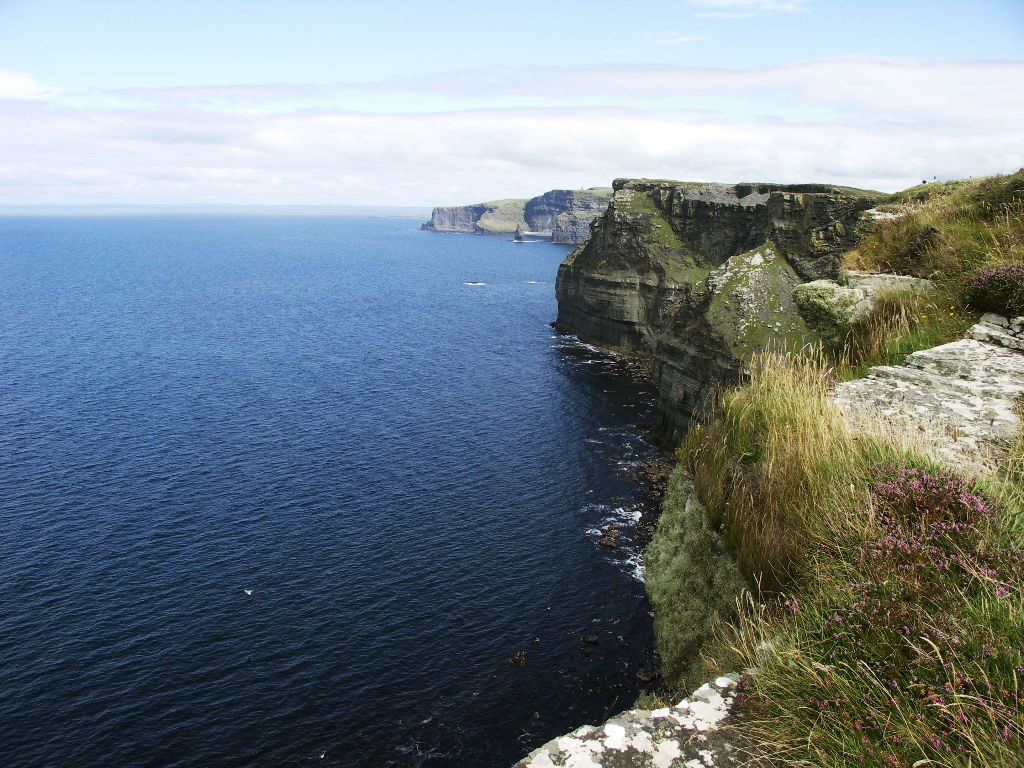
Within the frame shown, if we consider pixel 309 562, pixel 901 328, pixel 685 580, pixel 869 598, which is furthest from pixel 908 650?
pixel 309 562

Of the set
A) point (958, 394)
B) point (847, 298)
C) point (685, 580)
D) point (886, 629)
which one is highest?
point (847, 298)

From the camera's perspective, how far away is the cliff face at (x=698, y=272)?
56438 mm

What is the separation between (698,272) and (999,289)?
7833 centimetres

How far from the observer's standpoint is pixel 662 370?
63594 mm

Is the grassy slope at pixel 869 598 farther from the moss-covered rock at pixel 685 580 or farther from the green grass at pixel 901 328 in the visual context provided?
the moss-covered rock at pixel 685 580

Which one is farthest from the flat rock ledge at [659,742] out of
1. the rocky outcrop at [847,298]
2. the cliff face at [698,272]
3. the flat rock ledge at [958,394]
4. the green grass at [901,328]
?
the cliff face at [698,272]

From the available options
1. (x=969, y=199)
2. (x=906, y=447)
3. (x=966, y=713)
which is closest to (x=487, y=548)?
(x=969, y=199)

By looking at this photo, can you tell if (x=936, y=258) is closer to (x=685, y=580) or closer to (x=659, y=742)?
(x=685, y=580)

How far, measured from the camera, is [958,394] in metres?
13.7

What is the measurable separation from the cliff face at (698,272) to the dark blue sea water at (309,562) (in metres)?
10.4

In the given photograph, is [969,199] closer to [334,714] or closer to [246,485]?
[334,714]

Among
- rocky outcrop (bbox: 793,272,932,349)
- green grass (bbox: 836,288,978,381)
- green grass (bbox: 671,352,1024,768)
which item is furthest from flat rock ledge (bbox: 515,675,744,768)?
rocky outcrop (bbox: 793,272,932,349)

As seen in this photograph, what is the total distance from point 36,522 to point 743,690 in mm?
52166

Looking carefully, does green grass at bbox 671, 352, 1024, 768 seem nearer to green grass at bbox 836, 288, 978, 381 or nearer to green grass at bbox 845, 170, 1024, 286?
green grass at bbox 836, 288, 978, 381
